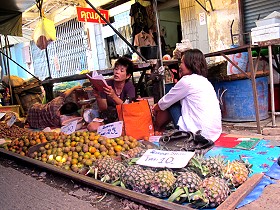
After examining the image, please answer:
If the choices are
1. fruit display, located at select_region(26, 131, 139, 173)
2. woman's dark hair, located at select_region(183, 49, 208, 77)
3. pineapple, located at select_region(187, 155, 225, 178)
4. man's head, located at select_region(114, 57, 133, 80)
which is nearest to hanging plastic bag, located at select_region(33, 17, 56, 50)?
man's head, located at select_region(114, 57, 133, 80)

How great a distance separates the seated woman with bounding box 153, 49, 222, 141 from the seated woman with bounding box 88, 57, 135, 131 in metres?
0.99

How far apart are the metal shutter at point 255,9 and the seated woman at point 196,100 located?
3355mm

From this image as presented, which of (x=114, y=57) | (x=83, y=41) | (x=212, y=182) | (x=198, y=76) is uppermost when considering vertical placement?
(x=83, y=41)

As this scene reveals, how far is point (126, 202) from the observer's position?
2.06 meters

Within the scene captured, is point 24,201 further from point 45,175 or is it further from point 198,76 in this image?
point 198,76

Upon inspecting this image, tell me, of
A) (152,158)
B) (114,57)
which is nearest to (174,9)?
(114,57)

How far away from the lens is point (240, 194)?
191cm

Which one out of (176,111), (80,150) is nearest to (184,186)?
(80,150)

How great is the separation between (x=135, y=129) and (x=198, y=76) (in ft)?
3.74

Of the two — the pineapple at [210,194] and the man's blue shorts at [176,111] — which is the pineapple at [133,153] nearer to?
the pineapple at [210,194]

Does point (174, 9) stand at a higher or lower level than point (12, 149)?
higher

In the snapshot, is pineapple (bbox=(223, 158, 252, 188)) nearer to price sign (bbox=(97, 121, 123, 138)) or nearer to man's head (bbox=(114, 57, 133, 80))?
price sign (bbox=(97, 121, 123, 138))

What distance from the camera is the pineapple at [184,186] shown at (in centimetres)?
192

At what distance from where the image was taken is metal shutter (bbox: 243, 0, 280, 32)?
5801mm
